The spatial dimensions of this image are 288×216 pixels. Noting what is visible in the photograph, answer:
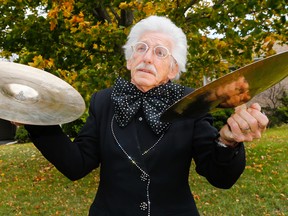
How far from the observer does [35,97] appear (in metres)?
1.87

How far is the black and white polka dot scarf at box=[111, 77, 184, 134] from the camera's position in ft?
6.77

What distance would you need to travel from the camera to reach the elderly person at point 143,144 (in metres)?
2.02

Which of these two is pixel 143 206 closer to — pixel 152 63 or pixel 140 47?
pixel 152 63

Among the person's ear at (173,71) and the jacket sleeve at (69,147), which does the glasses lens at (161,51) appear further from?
the jacket sleeve at (69,147)

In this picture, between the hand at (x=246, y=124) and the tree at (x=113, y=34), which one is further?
the tree at (x=113, y=34)

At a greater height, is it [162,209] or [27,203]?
[162,209]

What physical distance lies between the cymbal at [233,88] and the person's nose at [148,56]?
22.0 inches

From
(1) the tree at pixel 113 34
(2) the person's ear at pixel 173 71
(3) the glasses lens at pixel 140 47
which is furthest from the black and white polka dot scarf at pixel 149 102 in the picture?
(1) the tree at pixel 113 34

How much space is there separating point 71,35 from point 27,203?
2.98 meters

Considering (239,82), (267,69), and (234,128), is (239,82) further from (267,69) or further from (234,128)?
(234,128)

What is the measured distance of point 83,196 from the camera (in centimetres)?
664

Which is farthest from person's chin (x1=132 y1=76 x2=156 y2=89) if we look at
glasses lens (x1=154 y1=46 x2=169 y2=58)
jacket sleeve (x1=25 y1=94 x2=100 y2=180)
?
jacket sleeve (x1=25 y1=94 x2=100 y2=180)

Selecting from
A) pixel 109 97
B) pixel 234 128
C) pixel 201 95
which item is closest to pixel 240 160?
pixel 234 128

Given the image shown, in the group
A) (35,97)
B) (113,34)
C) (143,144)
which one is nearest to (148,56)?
(143,144)
